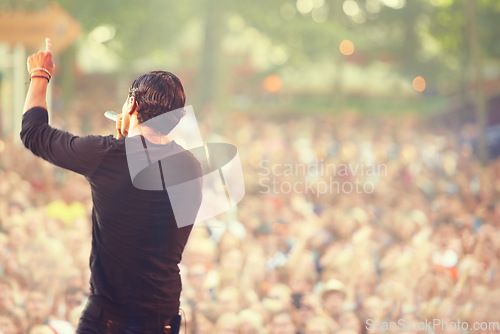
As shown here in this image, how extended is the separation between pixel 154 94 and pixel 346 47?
7.49m

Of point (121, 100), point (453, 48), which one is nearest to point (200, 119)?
point (121, 100)

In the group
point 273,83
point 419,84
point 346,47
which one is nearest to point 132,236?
point 273,83

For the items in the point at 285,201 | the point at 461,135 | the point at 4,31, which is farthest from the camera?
the point at 461,135

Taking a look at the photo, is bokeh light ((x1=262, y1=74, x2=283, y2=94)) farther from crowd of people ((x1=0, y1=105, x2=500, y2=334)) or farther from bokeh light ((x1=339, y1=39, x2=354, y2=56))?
crowd of people ((x1=0, y1=105, x2=500, y2=334))

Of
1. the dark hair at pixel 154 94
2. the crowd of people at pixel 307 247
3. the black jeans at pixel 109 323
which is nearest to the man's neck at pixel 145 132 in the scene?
the dark hair at pixel 154 94

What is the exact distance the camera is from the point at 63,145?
125cm

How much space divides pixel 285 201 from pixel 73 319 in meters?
3.00

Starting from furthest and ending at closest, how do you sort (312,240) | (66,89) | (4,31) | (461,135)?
1. (461,135)
2. (66,89)
3. (4,31)
4. (312,240)

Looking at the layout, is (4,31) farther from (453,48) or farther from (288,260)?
(453,48)

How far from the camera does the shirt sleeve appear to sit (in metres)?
1.25

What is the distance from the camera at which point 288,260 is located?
4320mm

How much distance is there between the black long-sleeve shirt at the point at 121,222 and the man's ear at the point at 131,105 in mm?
92

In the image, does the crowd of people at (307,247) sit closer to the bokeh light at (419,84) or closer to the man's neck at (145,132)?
the bokeh light at (419,84)

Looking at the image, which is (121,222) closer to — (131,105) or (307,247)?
(131,105)
